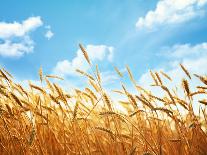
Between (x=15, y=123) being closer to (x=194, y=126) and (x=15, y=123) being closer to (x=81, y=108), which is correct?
(x=81, y=108)

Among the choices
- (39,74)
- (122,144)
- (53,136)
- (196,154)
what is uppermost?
(39,74)

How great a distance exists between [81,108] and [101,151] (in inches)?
20.9

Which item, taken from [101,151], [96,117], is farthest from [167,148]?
[96,117]

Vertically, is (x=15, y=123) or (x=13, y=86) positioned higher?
(x=13, y=86)

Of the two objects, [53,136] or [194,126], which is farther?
[53,136]

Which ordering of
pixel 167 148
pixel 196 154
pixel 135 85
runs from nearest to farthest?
1. pixel 196 154
2. pixel 167 148
3. pixel 135 85

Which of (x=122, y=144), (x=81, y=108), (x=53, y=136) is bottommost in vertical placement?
(x=122, y=144)

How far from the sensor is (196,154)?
2.08 m

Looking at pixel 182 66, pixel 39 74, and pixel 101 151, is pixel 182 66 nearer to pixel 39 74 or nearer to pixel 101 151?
pixel 101 151

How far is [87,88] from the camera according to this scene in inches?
104

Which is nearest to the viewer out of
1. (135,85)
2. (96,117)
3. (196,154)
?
(196,154)

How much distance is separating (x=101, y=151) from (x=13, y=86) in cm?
83

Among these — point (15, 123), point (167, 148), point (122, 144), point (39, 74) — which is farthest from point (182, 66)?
point (15, 123)

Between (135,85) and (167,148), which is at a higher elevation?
(135,85)
